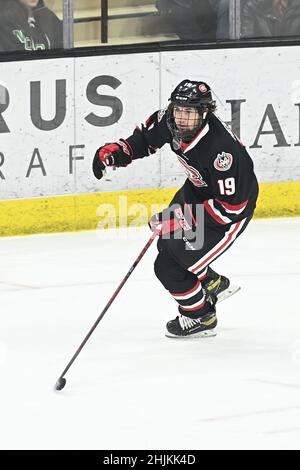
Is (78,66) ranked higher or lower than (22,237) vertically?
higher

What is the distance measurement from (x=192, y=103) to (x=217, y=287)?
0.88m

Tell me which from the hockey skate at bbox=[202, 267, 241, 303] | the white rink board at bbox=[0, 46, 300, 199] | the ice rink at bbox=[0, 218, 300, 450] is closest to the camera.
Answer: the ice rink at bbox=[0, 218, 300, 450]

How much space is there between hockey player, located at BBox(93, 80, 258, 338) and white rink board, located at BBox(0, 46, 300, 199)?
7.24ft

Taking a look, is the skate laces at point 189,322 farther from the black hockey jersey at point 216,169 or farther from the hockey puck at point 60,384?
the hockey puck at point 60,384

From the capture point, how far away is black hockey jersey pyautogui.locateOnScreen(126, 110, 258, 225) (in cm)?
580

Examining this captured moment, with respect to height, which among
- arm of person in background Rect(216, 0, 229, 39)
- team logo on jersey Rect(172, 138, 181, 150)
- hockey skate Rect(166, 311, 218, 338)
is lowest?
hockey skate Rect(166, 311, 218, 338)

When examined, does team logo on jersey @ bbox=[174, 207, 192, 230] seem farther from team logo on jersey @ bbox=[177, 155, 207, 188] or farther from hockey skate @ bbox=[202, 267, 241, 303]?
hockey skate @ bbox=[202, 267, 241, 303]

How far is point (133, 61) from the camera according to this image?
8531 millimetres

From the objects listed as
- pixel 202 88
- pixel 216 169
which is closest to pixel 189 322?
pixel 216 169

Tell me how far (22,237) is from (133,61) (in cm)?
116

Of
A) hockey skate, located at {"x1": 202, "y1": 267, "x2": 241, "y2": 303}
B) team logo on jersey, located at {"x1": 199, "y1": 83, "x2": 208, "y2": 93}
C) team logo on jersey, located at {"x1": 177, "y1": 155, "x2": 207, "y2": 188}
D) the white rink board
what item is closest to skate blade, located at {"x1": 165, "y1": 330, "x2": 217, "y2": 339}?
hockey skate, located at {"x1": 202, "y1": 267, "x2": 241, "y2": 303}

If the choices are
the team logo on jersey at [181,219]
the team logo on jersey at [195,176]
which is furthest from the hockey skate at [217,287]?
the team logo on jersey at [195,176]
